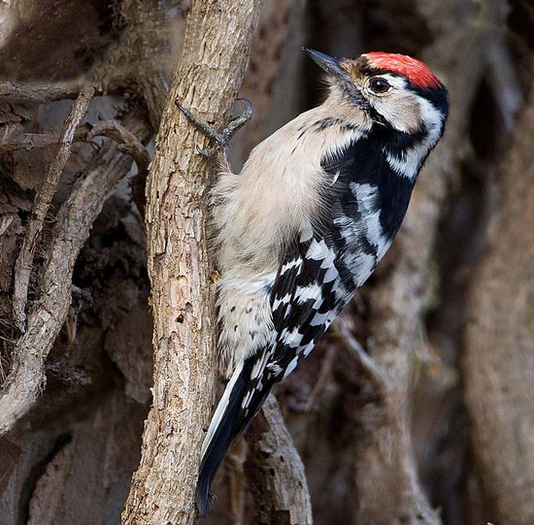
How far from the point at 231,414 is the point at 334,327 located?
1164mm

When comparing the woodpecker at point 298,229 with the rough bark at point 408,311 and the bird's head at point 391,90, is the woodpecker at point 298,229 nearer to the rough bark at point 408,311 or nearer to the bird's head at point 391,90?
the bird's head at point 391,90

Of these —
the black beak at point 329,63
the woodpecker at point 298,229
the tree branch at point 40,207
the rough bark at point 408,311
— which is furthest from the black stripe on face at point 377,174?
the rough bark at point 408,311

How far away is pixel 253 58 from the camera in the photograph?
364 cm

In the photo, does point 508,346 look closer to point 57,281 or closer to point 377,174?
point 377,174

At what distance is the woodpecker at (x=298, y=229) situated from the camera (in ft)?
8.32

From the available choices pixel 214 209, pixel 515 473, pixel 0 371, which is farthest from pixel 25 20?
pixel 515 473

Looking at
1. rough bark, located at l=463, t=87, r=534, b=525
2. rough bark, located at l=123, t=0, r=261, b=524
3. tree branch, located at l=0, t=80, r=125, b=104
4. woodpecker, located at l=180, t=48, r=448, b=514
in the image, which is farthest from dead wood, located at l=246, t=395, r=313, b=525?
rough bark, located at l=463, t=87, r=534, b=525

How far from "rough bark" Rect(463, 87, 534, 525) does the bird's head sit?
134cm

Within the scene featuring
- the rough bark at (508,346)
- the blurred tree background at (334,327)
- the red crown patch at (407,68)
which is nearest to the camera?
the blurred tree background at (334,327)

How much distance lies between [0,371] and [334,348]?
1731 millimetres

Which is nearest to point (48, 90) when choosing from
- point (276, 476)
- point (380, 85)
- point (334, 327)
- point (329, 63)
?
point (329, 63)

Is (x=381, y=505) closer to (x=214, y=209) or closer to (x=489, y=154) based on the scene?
(x=214, y=209)

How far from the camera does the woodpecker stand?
2.54 m

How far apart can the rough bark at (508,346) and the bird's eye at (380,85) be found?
57.1 inches
